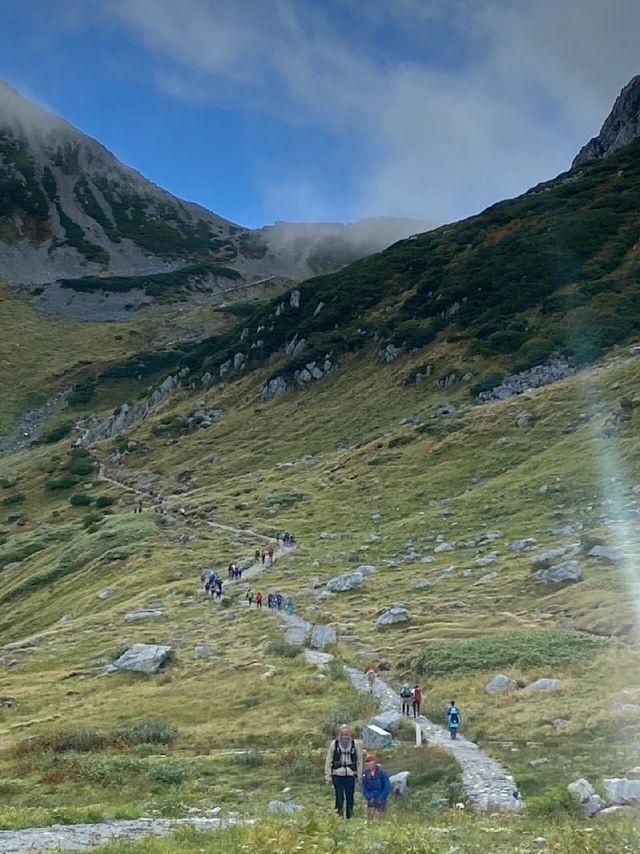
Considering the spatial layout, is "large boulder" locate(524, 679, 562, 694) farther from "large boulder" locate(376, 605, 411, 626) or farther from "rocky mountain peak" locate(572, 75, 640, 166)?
"rocky mountain peak" locate(572, 75, 640, 166)

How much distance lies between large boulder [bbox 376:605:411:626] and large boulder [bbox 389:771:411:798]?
16.6 m

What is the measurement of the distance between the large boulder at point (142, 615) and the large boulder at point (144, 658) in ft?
20.9

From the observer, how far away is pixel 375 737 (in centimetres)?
1848

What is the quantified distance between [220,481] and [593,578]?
53561 millimetres

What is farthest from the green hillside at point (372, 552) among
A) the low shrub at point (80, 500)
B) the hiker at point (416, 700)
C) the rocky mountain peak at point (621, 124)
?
→ the rocky mountain peak at point (621, 124)

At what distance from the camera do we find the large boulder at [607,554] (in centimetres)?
3234

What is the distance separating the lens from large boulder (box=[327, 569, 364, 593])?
3900 centimetres

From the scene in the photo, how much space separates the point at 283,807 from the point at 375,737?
517cm

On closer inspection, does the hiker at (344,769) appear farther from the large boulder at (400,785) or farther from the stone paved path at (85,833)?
the large boulder at (400,785)

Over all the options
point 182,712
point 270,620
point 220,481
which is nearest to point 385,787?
point 182,712

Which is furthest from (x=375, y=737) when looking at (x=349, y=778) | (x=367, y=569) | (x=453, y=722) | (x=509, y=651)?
(x=367, y=569)

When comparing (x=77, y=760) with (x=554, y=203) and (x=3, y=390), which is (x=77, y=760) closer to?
(x=554, y=203)

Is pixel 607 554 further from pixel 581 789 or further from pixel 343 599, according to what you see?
pixel 581 789

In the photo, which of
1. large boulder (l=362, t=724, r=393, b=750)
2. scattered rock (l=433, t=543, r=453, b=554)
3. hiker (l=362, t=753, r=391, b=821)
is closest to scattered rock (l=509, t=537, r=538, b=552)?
scattered rock (l=433, t=543, r=453, b=554)
